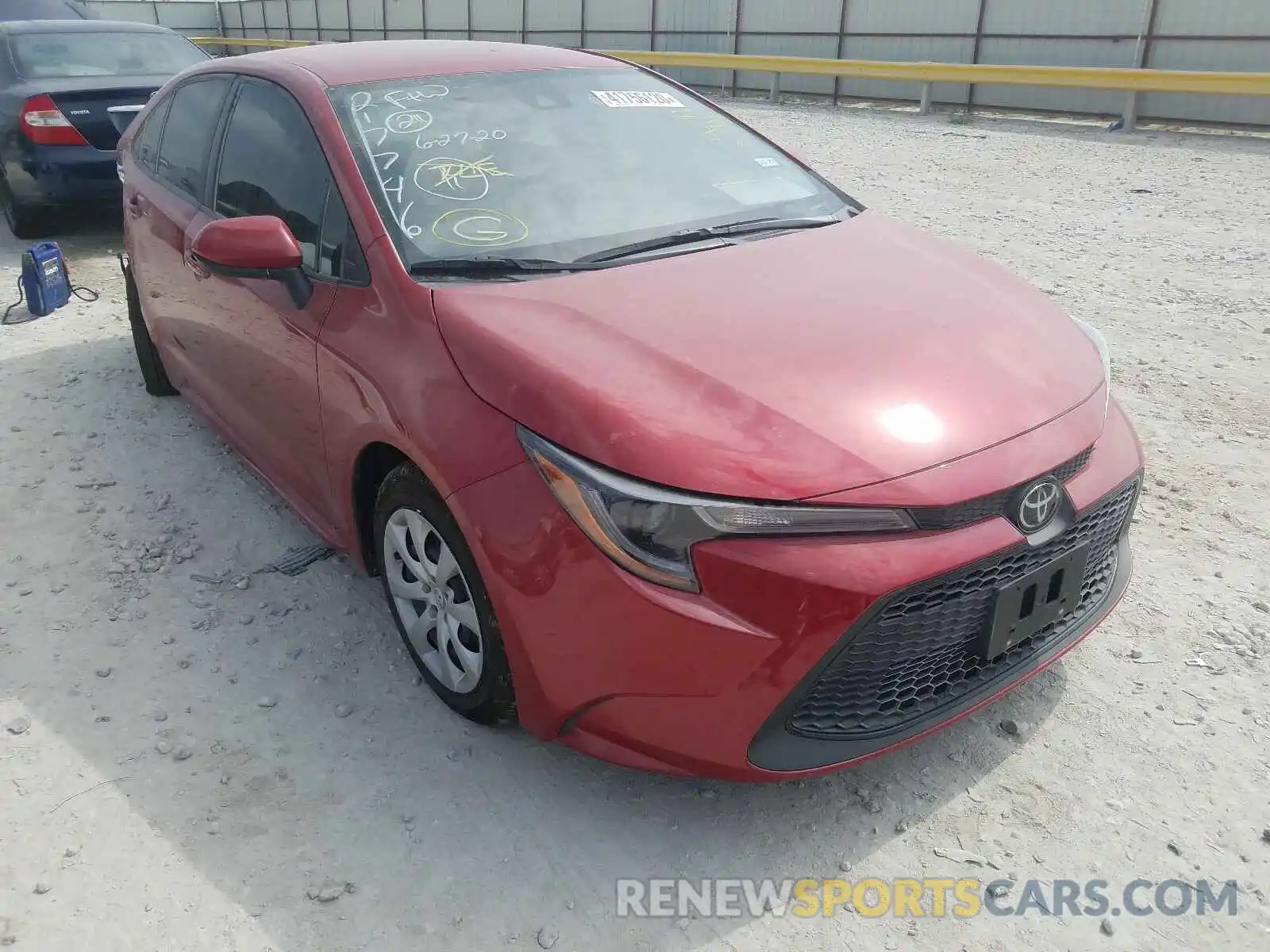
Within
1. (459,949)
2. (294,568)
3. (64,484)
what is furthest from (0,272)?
(459,949)

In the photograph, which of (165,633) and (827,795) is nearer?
(827,795)

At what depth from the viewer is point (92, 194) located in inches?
277

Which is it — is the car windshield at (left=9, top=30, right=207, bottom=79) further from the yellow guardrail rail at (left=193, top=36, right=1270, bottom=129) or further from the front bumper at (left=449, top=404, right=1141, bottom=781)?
the front bumper at (left=449, top=404, right=1141, bottom=781)

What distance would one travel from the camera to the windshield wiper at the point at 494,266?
2.55 meters

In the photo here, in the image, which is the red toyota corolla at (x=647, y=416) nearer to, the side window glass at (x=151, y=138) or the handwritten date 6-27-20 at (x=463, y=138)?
the handwritten date 6-27-20 at (x=463, y=138)

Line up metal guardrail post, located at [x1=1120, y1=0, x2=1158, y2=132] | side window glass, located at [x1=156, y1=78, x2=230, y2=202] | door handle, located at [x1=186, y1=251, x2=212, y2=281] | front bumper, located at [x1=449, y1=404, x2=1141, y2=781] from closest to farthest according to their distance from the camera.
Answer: front bumper, located at [x1=449, y1=404, x2=1141, y2=781] < door handle, located at [x1=186, y1=251, x2=212, y2=281] < side window glass, located at [x1=156, y1=78, x2=230, y2=202] < metal guardrail post, located at [x1=1120, y1=0, x2=1158, y2=132]

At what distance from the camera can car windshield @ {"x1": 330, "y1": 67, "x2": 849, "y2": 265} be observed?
2709mm

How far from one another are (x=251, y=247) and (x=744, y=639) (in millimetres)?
1762

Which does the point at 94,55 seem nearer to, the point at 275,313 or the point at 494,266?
the point at 275,313

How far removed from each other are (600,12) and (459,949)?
23658 mm

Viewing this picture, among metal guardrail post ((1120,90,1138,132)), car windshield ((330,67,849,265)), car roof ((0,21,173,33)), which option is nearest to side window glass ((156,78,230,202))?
car windshield ((330,67,849,265))

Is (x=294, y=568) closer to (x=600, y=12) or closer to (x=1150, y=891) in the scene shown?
(x=1150, y=891)

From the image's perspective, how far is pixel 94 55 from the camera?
7586 millimetres

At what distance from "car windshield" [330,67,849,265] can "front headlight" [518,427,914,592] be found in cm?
92
